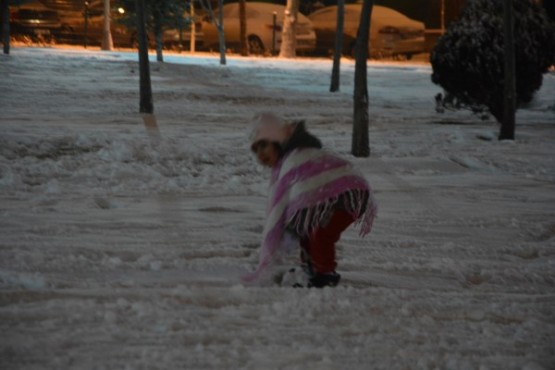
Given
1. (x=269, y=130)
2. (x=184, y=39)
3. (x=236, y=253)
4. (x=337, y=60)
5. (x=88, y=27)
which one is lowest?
(x=236, y=253)

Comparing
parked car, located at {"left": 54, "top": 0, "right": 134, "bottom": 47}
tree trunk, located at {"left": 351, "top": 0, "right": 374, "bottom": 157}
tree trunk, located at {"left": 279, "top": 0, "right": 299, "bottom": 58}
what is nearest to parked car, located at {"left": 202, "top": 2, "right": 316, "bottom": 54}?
tree trunk, located at {"left": 279, "top": 0, "right": 299, "bottom": 58}

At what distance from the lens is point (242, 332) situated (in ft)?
13.5

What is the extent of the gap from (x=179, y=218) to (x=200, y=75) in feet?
48.7

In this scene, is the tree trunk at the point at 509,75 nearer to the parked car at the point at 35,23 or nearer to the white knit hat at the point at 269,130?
the white knit hat at the point at 269,130

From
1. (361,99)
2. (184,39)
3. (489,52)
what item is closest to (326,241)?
(361,99)

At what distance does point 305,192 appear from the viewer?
15.4 feet

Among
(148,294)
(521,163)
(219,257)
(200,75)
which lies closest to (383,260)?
(219,257)

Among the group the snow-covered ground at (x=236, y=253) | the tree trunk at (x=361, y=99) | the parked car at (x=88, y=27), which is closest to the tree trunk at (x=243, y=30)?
the parked car at (x=88, y=27)

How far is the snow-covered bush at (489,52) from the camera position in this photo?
1323 cm

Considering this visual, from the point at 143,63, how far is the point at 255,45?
2200cm

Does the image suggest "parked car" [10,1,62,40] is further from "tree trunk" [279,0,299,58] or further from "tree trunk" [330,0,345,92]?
"tree trunk" [330,0,345,92]

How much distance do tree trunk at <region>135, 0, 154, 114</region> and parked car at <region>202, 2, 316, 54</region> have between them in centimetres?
2027

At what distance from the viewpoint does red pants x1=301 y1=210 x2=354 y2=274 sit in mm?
4734

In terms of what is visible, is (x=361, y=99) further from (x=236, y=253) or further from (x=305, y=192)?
(x=305, y=192)
